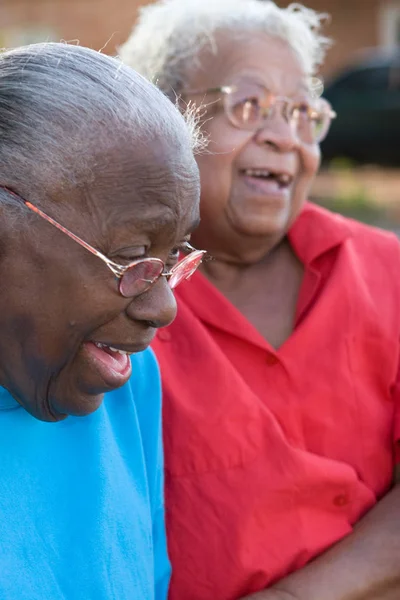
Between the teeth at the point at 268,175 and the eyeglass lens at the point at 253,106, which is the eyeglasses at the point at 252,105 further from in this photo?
the teeth at the point at 268,175

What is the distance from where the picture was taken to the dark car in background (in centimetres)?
1652

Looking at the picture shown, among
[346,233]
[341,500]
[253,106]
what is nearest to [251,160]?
[253,106]

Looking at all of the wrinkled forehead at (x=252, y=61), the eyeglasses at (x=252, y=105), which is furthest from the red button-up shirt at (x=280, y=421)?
the wrinkled forehead at (x=252, y=61)

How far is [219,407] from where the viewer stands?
7.80ft

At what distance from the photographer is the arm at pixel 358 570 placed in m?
2.31

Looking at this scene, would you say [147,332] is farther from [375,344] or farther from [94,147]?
[375,344]

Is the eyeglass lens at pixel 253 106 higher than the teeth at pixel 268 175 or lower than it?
higher

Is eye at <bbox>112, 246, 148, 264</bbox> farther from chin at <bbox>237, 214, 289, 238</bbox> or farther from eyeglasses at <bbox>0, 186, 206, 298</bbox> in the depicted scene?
chin at <bbox>237, 214, 289, 238</bbox>

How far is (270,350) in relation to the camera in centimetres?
250

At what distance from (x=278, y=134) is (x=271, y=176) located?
0.41 feet

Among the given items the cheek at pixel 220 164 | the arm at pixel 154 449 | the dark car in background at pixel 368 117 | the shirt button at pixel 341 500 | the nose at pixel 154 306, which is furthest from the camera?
the dark car in background at pixel 368 117

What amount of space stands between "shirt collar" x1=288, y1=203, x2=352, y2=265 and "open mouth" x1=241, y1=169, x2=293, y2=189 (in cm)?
20

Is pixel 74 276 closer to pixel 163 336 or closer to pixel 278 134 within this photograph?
pixel 163 336

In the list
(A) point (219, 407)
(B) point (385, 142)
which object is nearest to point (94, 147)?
(A) point (219, 407)
